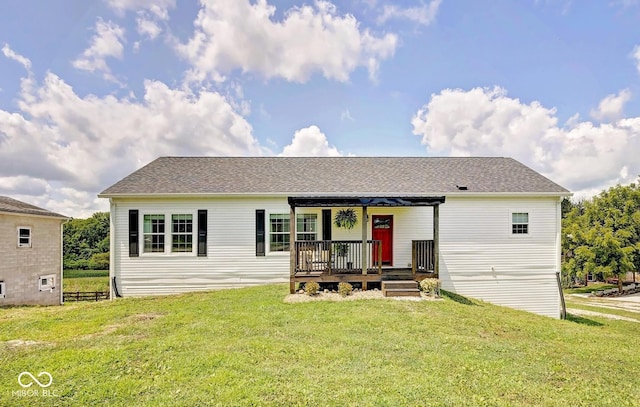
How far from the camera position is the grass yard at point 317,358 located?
3.75 m

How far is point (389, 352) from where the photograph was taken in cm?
503

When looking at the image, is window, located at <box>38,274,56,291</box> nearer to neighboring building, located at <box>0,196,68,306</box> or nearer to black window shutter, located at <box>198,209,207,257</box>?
neighboring building, located at <box>0,196,68,306</box>

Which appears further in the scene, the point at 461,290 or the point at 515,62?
the point at 515,62

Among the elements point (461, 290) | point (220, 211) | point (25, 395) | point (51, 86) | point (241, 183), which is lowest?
point (461, 290)

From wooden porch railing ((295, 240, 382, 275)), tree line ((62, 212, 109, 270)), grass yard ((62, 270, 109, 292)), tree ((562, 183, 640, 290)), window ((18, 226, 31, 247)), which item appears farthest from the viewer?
tree line ((62, 212, 109, 270))

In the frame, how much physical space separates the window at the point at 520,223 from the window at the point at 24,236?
61.2 feet

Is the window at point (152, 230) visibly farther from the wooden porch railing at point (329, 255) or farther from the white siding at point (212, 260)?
the wooden porch railing at point (329, 255)

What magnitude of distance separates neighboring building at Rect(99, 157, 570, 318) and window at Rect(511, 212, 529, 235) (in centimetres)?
4

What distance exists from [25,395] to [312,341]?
3.76 m

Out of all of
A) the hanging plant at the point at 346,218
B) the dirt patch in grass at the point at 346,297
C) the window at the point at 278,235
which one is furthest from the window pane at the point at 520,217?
the window at the point at 278,235

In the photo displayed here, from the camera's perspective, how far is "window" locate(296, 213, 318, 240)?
1167 cm

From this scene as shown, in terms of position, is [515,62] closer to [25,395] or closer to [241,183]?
[241,183]

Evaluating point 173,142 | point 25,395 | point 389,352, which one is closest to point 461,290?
point 389,352

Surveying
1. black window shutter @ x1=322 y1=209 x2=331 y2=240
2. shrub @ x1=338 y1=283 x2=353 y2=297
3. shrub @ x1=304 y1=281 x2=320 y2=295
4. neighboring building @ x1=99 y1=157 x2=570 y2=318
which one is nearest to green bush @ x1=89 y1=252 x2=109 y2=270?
neighboring building @ x1=99 y1=157 x2=570 y2=318
